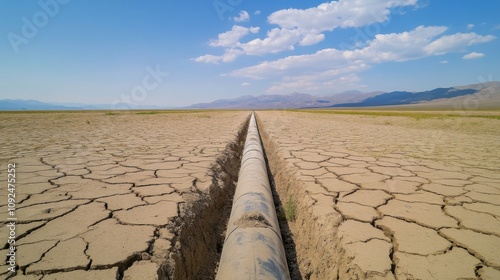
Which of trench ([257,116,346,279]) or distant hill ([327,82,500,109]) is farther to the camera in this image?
distant hill ([327,82,500,109])

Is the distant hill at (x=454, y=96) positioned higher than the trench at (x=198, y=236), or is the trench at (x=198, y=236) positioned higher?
the distant hill at (x=454, y=96)

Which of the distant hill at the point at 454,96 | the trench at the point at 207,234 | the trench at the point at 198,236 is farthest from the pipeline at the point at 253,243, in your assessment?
the distant hill at the point at 454,96

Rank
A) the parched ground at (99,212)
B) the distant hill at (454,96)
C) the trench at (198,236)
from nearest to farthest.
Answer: the parched ground at (99,212)
the trench at (198,236)
the distant hill at (454,96)

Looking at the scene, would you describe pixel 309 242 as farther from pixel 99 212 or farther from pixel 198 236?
pixel 99 212

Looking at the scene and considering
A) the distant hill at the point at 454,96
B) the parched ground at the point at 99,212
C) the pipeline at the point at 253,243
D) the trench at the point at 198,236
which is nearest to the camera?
the pipeline at the point at 253,243

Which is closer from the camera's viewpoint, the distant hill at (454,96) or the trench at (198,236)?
the trench at (198,236)

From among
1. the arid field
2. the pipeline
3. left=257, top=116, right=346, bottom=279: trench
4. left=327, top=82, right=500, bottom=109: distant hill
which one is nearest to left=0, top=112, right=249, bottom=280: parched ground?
the arid field

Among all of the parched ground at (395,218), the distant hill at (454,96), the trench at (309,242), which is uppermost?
the distant hill at (454,96)

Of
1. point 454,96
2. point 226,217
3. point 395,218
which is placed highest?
point 454,96

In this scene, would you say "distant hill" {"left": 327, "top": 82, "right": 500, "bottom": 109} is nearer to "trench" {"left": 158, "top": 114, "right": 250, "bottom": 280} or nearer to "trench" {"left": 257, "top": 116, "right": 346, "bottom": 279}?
"trench" {"left": 257, "top": 116, "right": 346, "bottom": 279}

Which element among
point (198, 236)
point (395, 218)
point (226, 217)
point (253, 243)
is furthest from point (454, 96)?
point (253, 243)

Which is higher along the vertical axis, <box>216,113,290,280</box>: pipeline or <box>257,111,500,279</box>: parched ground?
<box>216,113,290,280</box>: pipeline

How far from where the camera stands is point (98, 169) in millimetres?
Result: 2953

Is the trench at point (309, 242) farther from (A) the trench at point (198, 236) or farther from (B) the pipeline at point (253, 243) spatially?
(A) the trench at point (198, 236)
